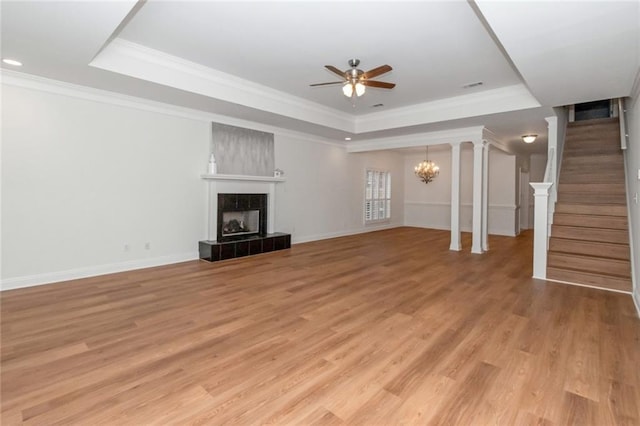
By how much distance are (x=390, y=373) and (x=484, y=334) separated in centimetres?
118

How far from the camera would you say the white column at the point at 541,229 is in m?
4.77

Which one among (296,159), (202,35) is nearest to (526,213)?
(296,159)

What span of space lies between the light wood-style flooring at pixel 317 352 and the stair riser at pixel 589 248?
0.75 m

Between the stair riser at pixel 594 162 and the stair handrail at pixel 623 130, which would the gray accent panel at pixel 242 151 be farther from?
the stair handrail at pixel 623 130

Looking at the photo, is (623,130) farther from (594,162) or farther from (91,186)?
(91,186)

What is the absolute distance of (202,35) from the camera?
12.0 ft

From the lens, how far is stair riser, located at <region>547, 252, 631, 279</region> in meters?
4.38

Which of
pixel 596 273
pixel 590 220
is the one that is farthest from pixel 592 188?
pixel 596 273

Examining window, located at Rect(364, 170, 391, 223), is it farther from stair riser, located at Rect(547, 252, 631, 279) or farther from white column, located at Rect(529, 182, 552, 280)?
stair riser, located at Rect(547, 252, 631, 279)

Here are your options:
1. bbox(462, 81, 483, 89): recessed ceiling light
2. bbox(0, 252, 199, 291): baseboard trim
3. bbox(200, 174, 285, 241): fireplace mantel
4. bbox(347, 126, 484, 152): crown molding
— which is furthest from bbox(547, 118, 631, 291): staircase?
bbox(0, 252, 199, 291): baseboard trim

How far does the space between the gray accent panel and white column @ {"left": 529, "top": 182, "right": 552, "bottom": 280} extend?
16.0 ft

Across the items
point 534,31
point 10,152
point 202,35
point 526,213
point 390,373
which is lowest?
point 390,373

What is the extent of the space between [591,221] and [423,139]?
3608 millimetres

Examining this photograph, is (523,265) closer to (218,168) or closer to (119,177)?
(218,168)
